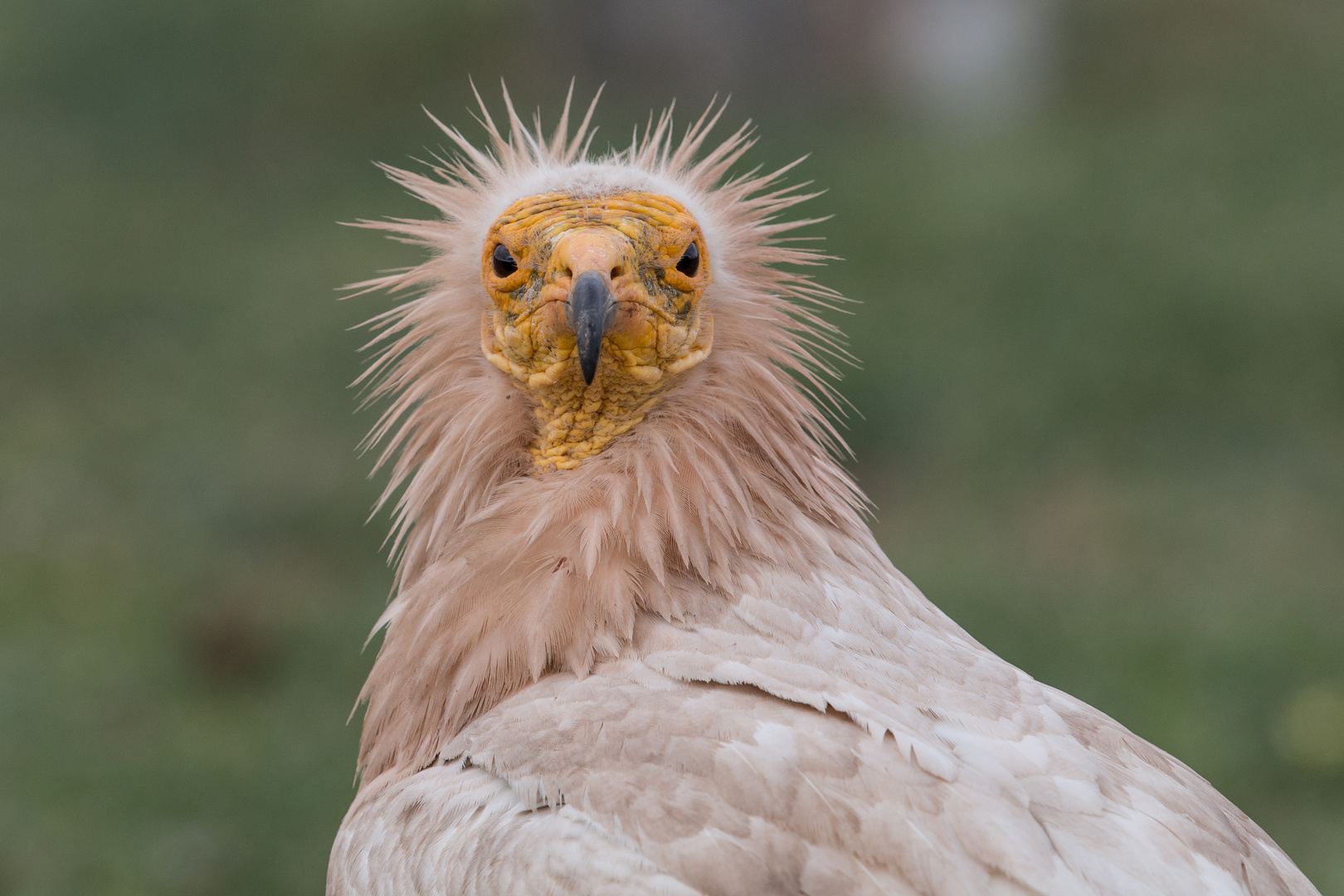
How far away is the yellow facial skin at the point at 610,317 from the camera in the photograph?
2963 millimetres

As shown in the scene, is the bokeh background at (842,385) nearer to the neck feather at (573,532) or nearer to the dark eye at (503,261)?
the neck feather at (573,532)

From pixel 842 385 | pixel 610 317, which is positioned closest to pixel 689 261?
pixel 610 317

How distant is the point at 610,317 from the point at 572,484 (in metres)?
0.37

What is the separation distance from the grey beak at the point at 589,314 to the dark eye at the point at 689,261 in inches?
10.9

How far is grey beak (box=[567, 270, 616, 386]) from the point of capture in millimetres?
2785

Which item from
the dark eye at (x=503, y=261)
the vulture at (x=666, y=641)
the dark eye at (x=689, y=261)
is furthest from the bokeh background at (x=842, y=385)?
the dark eye at (x=689, y=261)

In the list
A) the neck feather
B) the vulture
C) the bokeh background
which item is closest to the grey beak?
the vulture

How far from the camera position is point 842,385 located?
8383mm

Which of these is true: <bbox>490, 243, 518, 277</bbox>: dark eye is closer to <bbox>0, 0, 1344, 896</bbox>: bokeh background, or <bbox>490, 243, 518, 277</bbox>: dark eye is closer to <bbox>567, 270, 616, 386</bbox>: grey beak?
<bbox>567, 270, 616, 386</bbox>: grey beak

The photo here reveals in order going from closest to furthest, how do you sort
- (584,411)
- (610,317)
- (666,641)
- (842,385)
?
(666,641), (610,317), (584,411), (842,385)

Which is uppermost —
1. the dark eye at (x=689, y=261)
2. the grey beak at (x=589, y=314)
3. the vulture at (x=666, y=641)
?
the dark eye at (x=689, y=261)

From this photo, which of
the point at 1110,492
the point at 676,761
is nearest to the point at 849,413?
the point at 1110,492

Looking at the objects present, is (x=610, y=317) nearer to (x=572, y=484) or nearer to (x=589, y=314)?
(x=589, y=314)

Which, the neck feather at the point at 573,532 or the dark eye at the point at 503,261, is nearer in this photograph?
the neck feather at the point at 573,532
